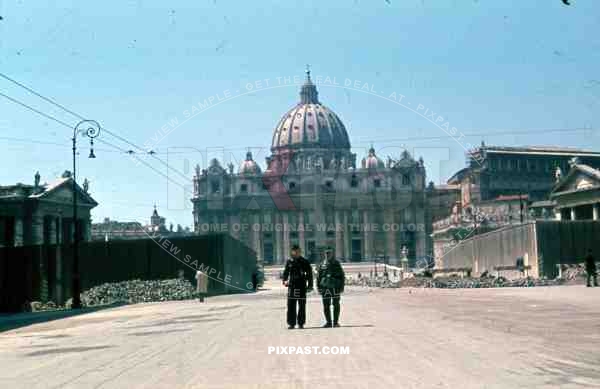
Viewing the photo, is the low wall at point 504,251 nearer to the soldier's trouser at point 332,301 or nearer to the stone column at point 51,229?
the soldier's trouser at point 332,301

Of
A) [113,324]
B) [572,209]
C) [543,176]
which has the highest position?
[543,176]

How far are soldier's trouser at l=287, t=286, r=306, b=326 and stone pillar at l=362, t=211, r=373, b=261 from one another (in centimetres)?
14560

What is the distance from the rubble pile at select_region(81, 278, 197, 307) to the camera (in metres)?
39.8

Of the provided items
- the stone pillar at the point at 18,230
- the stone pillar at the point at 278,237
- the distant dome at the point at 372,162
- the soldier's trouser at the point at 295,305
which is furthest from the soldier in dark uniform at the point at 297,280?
the distant dome at the point at 372,162

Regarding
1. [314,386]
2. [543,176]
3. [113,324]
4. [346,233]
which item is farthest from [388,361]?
[346,233]

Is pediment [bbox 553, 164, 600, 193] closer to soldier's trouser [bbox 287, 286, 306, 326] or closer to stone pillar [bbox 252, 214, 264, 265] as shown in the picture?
soldier's trouser [bbox 287, 286, 306, 326]

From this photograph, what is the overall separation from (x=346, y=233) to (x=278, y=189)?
16274 millimetres

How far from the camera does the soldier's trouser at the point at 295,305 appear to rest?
16562mm

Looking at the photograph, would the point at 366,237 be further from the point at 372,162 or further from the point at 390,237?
the point at 372,162

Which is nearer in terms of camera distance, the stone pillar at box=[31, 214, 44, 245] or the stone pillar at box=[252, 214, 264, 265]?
the stone pillar at box=[31, 214, 44, 245]

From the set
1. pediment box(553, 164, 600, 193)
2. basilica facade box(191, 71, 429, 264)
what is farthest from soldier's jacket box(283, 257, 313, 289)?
basilica facade box(191, 71, 429, 264)

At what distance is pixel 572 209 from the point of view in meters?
81.2

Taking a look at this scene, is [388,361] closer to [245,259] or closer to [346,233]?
[245,259]

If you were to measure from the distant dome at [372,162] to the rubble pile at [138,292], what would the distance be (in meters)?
134
